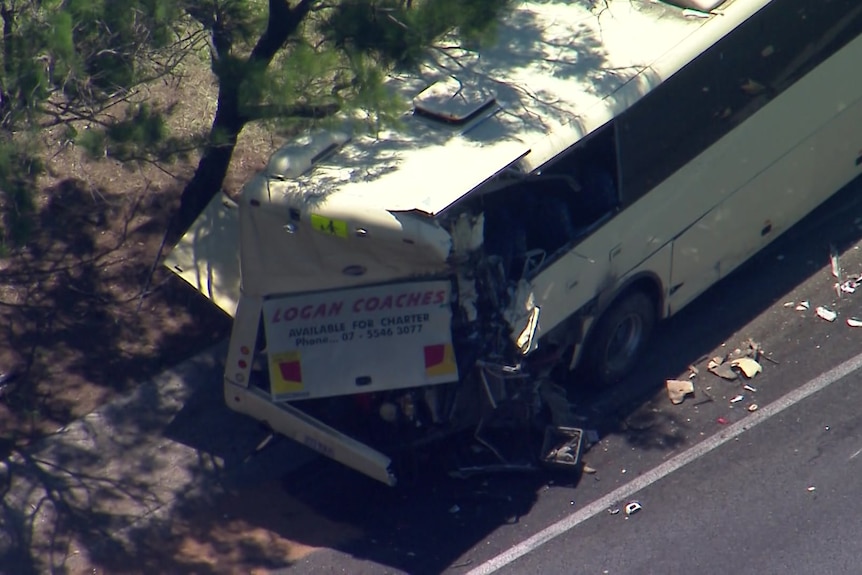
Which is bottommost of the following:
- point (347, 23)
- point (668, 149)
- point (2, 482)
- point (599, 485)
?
point (2, 482)

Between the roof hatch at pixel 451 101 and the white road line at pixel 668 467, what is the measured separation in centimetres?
289

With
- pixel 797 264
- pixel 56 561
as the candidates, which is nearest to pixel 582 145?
pixel 797 264

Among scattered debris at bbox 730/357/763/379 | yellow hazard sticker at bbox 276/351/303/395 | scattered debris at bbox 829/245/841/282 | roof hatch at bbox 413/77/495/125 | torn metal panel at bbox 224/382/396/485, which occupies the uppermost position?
roof hatch at bbox 413/77/495/125

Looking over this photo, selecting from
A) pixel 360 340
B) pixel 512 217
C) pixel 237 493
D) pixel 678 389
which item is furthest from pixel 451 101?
pixel 237 493

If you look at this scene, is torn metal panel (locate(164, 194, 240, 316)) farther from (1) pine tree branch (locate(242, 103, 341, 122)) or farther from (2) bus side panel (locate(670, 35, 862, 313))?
(2) bus side panel (locate(670, 35, 862, 313))

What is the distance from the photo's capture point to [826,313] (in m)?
10.3

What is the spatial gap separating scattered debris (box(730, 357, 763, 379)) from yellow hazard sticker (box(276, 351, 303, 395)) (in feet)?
11.9

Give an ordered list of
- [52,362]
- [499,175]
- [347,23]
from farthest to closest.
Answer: [52,362] < [347,23] < [499,175]

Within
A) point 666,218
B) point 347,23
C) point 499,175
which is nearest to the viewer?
point 499,175

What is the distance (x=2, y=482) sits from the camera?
9492 mm

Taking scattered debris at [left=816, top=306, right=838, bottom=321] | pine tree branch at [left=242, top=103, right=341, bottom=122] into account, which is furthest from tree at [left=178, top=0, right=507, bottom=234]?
scattered debris at [left=816, top=306, right=838, bottom=321]

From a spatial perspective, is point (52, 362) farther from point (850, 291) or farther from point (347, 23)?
point (850, 291)

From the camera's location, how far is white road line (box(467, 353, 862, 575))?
8.49m

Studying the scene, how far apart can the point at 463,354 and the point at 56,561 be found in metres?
3.29
